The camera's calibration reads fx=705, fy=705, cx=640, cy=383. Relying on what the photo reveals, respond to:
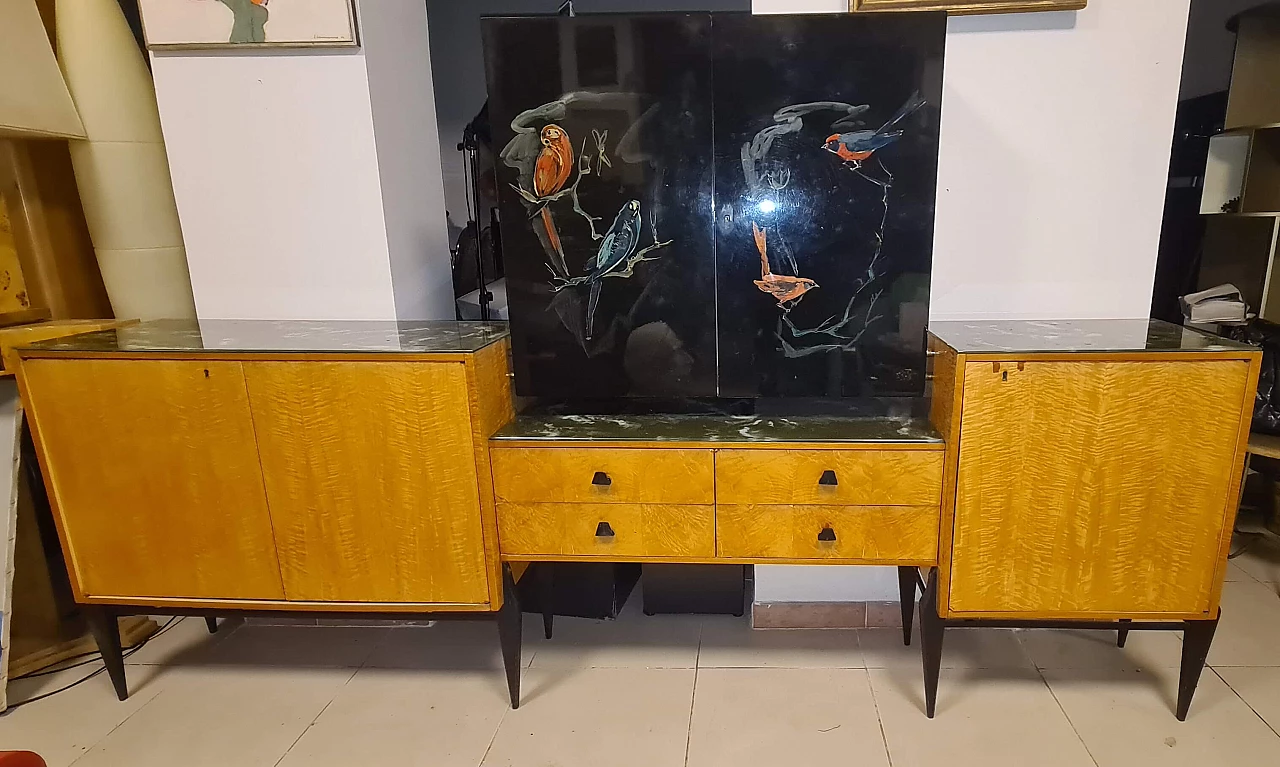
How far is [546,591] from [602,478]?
62 cm

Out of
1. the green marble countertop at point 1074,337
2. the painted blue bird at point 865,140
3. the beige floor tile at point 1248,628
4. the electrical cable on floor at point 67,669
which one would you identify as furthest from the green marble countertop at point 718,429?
the electrical cable on floor at point 67,669

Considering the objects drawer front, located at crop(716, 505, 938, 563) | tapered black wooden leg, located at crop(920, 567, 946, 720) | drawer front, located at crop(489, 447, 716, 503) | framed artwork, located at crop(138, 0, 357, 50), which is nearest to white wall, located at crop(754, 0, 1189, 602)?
drawer front, located at crop(716, 505, 938, 563)

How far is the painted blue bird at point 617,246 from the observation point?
5.51 ft

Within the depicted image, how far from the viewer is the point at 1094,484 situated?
158cm

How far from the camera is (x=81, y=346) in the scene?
1.75 meters

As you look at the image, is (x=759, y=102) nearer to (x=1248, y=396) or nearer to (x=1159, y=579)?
(x=1248, y=396)

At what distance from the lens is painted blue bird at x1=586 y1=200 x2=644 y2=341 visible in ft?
→ 5.51

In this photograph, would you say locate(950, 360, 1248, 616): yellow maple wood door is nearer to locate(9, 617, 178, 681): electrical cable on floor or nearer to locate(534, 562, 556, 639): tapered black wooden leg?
locate(534, 562, 556, 639): tapered black wooden leg

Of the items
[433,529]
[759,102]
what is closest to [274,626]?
[433,529]

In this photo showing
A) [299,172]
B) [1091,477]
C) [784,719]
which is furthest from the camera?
[299,172]

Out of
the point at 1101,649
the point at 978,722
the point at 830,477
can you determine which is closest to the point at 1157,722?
the point at 1101,649

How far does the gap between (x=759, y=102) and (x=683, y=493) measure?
92 cm

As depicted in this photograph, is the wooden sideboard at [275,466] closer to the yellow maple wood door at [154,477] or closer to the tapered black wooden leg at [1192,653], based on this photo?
the yellow maple wood door at [154,477]

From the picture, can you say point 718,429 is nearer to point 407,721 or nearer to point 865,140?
point 865,140
